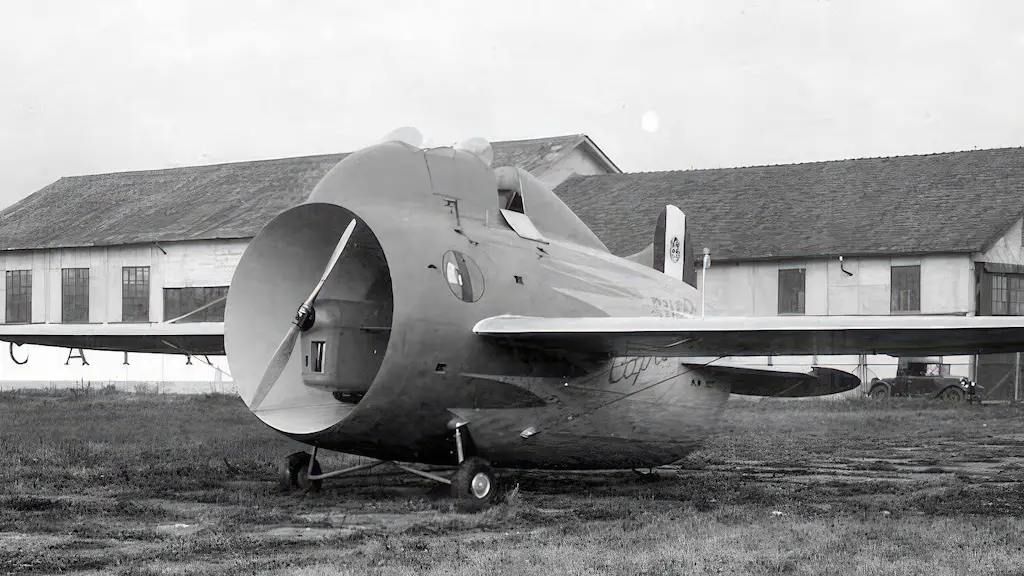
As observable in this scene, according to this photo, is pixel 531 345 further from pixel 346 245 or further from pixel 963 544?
pixel 963 544

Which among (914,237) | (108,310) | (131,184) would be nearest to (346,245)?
(914,237)

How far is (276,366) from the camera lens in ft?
36.0

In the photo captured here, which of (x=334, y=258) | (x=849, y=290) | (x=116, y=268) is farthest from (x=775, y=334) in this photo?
(x=116, y=268)

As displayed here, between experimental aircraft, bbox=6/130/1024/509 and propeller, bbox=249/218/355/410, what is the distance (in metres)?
0.02

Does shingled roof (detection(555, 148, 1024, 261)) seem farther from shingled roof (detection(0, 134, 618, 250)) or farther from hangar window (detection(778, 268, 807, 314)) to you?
shingled roof (detection(0, 134, 618, 250))

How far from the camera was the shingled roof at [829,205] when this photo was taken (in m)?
36.2

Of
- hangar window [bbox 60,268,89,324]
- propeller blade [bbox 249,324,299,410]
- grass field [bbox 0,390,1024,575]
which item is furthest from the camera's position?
hangar window [bbox 60,268,89,324]

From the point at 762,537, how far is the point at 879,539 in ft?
2.65

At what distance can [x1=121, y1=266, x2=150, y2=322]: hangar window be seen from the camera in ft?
128

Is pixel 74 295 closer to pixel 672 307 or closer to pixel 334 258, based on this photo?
pixel 672 307

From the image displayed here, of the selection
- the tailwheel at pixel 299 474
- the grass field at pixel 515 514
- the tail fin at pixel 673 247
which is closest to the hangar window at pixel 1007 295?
the grass field at pixel 515 514

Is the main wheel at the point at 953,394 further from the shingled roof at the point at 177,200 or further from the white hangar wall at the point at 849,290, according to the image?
the shingled roof at the point at 177,200

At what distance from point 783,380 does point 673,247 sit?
2.91 metres

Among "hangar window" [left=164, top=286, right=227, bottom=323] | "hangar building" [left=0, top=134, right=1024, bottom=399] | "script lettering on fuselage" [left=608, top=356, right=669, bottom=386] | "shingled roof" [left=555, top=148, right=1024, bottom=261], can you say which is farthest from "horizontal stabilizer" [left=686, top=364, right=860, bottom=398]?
"hangar window" [left=164, top=286, right=227, bottom=323]
